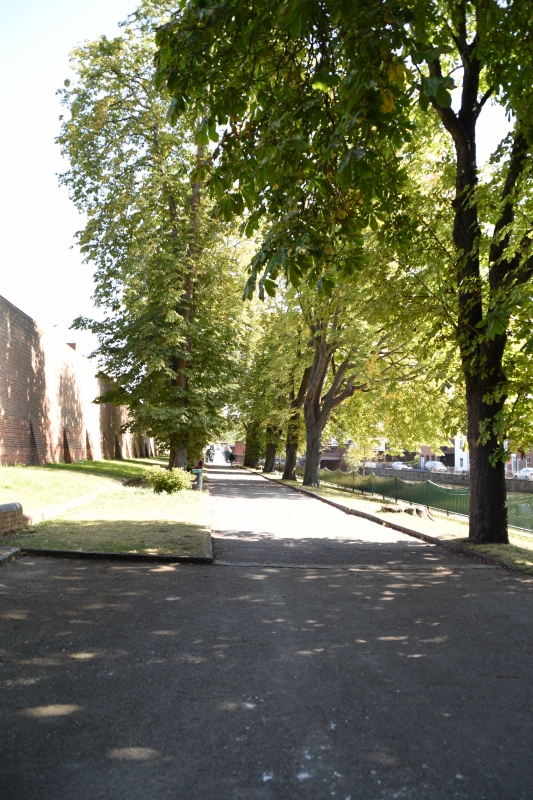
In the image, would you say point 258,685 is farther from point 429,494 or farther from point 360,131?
point 429,494

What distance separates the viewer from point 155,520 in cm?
1270

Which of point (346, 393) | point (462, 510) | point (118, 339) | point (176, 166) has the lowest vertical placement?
point (462, 510)

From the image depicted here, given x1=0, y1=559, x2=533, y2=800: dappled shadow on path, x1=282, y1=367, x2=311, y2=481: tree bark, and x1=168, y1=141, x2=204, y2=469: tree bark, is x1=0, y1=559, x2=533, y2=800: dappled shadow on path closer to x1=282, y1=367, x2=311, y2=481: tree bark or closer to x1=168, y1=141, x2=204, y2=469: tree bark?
x1=168, y1=141, x2=204, y2=469: tree bark

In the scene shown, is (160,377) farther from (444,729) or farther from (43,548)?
(444,729)

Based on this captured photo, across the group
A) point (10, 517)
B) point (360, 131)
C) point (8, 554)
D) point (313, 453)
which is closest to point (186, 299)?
point (313, 453)

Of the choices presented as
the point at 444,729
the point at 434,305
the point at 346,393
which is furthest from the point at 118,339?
the point at 444,729

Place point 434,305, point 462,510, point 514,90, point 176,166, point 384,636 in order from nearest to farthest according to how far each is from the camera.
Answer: point 384,636, point 514,90, point 434,305, point 462,510, point 176,166

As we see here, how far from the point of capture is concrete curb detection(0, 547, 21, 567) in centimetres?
770

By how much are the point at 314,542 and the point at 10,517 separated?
526 centimetres

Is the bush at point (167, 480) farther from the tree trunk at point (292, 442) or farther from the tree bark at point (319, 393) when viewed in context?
the tree trunk at point (292, 442)

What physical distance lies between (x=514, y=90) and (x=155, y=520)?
938cm

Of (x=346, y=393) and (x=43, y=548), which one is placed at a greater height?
(x=346, y=393)

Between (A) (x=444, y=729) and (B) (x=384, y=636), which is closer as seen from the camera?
(A) (x=444, y=729)

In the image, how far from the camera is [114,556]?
866 centimetres
